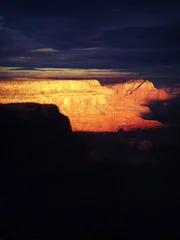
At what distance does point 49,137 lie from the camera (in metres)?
15.7

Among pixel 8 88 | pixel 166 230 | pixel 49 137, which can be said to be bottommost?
pixel 166 230

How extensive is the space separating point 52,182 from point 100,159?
8.41 ft

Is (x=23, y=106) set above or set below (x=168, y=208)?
above

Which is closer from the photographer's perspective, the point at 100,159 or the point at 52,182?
the point at 52,182

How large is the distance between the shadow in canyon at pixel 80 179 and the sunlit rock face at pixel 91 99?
2.90 ft

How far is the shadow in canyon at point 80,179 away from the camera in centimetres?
1004

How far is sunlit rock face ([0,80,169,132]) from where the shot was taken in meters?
18.1

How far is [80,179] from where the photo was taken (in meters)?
12.8

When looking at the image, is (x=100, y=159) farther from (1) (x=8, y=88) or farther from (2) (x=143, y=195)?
(1) (x=8, y=88)

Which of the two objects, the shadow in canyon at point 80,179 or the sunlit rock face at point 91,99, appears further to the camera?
the sunlit rock face at point 91,99

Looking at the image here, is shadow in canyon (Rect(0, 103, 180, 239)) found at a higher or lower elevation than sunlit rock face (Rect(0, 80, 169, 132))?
lower

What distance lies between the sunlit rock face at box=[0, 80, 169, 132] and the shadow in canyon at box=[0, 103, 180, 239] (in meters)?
0.88

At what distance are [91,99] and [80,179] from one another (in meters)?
10.1

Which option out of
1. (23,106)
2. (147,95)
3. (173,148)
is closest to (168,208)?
(173,148)
